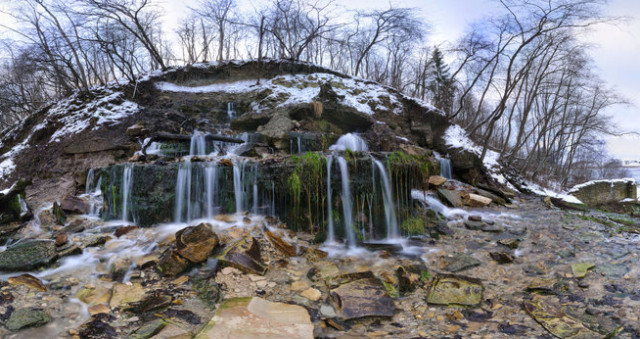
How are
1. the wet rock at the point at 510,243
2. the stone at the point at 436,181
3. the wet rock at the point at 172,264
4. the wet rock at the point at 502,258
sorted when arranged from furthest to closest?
the stone at the point at 436,181, the wet rock at the point at 510,243, the wet rock at the point at 502,258, the wet rock at the point at 172,264

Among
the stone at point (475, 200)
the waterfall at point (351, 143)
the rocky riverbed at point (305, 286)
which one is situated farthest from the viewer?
the waterfall at point (351, 143)

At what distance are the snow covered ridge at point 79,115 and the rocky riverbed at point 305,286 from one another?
6722 mm

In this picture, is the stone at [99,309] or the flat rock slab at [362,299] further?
the flat rock slab at [362,299]

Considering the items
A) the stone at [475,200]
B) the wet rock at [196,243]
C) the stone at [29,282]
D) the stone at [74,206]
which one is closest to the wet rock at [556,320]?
the wet rock at [196,243]

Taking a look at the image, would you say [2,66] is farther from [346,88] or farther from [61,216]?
[346,88]

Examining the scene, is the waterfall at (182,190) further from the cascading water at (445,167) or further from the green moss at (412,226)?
the cascading water at (445,167)

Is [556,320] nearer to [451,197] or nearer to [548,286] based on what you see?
[548,286]

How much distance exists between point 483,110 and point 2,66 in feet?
114

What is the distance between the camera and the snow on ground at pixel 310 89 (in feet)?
43.4

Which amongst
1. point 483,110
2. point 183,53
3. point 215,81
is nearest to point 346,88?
point 215,81

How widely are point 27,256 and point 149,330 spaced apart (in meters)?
2.65

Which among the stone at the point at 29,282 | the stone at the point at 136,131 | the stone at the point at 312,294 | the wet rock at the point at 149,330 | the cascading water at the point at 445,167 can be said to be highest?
the stone at the point at 136,131

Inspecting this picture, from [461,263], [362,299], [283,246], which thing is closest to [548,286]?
[461,263]

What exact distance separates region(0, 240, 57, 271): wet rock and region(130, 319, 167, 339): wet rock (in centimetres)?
225
